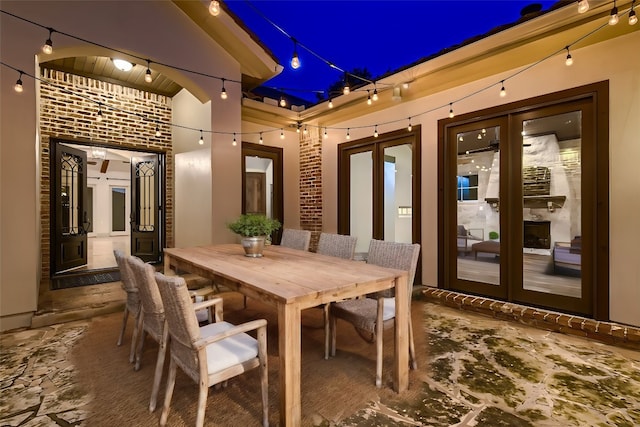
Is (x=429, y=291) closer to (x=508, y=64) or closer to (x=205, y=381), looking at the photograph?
(x=508, y=64)

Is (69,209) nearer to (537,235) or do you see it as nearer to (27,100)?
(27,100)

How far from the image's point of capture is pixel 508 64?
3.66m

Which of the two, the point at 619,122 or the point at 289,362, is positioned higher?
the point at 619,122

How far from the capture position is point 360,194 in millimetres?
5820

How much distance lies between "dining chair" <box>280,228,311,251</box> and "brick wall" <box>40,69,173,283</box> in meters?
3.08

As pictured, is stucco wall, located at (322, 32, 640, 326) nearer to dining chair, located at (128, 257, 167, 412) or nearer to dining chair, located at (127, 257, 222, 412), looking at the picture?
dining chair, located at (127, 257, 222, 412)

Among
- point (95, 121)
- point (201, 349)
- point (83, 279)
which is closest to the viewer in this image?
point (201, 349)

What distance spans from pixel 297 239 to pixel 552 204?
2.87 metres

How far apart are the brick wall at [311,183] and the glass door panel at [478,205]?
2629 mm

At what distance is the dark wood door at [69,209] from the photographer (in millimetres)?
4961

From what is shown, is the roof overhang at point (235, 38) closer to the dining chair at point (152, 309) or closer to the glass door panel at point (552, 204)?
the dining chair at point (152, 309)

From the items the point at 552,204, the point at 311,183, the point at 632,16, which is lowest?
the point at 552,204

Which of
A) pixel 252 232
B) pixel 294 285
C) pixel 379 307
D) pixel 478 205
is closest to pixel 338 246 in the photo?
pixel 252 232

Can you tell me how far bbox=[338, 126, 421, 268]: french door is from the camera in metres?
4.91
